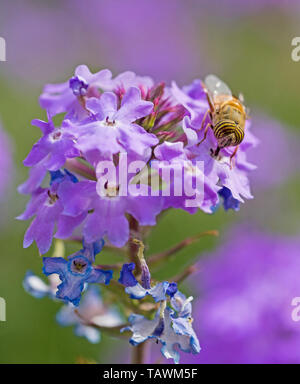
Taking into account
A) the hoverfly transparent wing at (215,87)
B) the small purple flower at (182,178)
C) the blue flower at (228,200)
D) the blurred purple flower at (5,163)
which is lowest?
the small purple flower at (182,178)

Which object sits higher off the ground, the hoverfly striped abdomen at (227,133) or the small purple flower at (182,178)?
the hoverfly striped abdomen at (227,133)

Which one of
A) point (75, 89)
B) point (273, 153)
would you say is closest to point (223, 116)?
point (75, 89)

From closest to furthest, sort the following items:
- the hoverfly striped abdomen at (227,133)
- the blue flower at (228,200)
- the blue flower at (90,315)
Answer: the hoverfly striped abdomen at (227,133) → the blue flower at (228,200) → the blue flower at (90,315)

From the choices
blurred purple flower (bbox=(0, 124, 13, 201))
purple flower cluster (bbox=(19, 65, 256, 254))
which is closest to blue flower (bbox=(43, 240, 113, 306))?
purple flower cluster (bbox=(19, 65, 256, 254))

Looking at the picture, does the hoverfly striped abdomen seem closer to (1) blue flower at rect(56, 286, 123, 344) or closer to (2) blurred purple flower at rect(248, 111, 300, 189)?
(1) blue flower at rect(56, 286, 123, 344)

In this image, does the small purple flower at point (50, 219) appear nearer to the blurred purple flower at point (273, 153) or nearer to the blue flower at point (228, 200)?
the blue flower at point (228, 200)

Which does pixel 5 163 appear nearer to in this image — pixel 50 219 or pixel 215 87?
pixel 215 87

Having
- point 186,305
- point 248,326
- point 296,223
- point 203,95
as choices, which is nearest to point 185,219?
point 296,223

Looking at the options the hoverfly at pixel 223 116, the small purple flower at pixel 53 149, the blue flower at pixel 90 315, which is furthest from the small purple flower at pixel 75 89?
the blue flower at pixel 90 315
